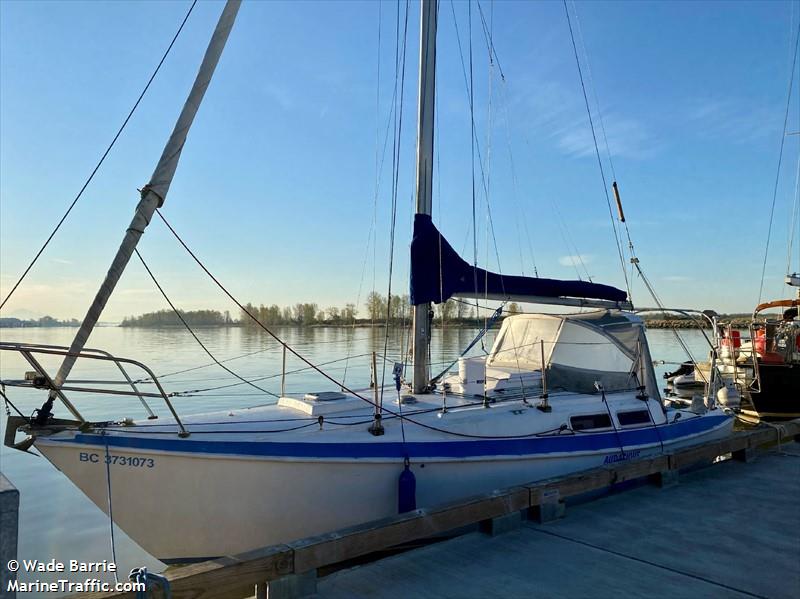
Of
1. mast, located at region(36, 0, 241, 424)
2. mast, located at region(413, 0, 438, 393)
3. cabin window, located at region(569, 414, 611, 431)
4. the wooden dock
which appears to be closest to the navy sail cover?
mast, located at region(413, 0, 438, 393)

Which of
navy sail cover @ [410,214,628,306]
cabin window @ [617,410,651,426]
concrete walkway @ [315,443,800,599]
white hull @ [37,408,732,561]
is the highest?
navy sail cover @ [410,214,628,306]

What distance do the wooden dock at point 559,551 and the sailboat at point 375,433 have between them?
2.08ft

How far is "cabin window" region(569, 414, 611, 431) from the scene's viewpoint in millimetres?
7414

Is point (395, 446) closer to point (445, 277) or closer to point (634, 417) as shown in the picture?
point (445, 277)

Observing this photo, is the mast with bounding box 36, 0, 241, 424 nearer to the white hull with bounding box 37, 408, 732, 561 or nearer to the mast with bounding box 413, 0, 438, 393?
the white hull with bounding box 37, 408, 732, 561

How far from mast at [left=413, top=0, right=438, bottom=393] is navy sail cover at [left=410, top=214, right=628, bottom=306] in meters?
0.29

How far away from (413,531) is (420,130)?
5525 mm

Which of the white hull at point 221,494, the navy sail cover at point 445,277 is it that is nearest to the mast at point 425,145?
the navy sail cover at point 445,277

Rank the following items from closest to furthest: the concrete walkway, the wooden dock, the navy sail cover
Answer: the wooden dock
the concrete walkway
the navy sail cover

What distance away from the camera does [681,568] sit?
4.79 metres

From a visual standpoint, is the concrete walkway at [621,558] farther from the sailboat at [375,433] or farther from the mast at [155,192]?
the mast at [155,192]

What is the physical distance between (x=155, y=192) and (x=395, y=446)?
350cm

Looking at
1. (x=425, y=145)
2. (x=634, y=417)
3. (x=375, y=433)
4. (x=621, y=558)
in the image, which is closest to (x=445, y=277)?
(x=425, y=145)

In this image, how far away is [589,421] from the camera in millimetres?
7586
